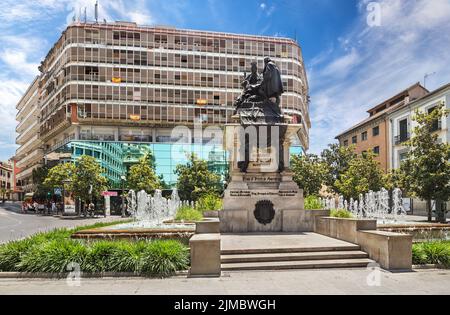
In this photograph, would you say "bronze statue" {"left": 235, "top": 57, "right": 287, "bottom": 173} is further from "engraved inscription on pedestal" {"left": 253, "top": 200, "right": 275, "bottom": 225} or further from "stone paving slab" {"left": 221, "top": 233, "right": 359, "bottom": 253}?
"stone paving slab" {"left": 221, "top": 233, "right": 359, "bottom": 253}

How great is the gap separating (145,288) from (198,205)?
11519mm

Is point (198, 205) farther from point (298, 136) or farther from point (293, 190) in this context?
point (298, 136)

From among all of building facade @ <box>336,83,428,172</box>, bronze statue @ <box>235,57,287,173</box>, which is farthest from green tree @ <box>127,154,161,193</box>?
bronze statue @ <box>235,57,287,173</box>

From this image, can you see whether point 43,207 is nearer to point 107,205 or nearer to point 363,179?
point 107,205

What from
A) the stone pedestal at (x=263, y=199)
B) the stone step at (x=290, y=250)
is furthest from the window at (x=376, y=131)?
the stone step at (x=290, y=250)

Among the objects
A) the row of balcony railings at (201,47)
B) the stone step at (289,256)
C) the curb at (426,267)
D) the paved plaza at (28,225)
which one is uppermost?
the row of balcony railings at (201,47)

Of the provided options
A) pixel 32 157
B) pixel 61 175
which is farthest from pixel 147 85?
pixel 32 157

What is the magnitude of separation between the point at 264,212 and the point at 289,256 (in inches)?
190

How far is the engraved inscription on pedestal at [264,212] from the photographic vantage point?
14.0m

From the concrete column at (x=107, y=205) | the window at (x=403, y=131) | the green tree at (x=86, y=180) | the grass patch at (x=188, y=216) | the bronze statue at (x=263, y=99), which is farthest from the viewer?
the concrete column at (x=107, y=205)

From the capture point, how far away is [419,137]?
26.9 metres

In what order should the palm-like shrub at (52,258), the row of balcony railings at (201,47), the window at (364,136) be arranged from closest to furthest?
the palm-like shrub at (52,258), the row of balcony railings at (201,47), the window at (364,136)

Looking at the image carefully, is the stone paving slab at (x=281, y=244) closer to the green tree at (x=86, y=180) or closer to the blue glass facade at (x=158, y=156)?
the green tree at (x=86, y=180)

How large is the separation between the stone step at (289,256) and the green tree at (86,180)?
119 ft
